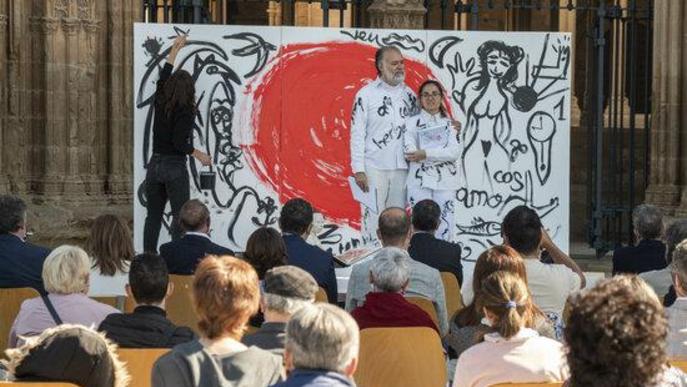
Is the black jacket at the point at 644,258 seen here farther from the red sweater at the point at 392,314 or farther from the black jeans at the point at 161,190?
the black jeans at the point at 161,190

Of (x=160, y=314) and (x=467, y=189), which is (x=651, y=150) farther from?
(x=160, y=314)

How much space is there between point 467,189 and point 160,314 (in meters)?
5.65

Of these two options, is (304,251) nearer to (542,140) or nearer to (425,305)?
(425,305)

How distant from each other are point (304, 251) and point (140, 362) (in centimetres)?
262

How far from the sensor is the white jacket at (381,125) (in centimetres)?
1117

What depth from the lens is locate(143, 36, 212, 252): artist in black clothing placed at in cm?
1093

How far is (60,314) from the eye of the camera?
6547mm

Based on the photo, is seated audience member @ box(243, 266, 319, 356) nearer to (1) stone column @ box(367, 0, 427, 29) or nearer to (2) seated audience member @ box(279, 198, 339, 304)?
(2) seated audience member @ box(279, 198, 339, 304)

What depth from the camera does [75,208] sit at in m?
12.9

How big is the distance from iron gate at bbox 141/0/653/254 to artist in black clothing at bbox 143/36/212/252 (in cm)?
122

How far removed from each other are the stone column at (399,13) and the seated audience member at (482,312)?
289 inches

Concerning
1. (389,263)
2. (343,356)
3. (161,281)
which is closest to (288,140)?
(389,263)

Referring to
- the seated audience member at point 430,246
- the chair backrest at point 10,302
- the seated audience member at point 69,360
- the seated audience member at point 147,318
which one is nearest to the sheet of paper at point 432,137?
the seated audience member at point 430,246

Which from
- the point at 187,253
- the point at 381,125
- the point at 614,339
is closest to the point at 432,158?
the point at 381,125
